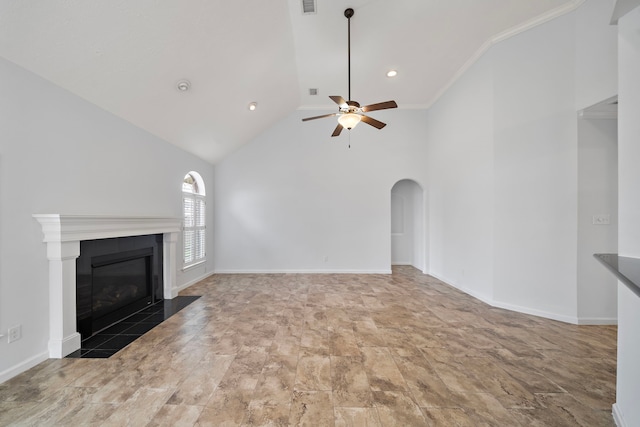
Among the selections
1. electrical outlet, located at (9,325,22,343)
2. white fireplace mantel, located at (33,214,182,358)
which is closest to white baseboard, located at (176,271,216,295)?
white fireplace mantel, located at (33,214,182,358)

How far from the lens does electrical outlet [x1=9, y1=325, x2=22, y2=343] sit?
204cm

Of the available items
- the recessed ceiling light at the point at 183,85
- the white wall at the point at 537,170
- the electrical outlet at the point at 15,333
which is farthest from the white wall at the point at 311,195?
the electrical outlet at the point at 15,333

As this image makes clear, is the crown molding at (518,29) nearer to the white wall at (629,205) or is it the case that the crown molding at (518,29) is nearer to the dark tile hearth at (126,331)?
the white wall at (629,205)

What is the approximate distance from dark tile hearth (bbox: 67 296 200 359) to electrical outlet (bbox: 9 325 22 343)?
18.0 inches

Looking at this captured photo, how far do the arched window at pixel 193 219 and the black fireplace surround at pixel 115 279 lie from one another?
82 cm

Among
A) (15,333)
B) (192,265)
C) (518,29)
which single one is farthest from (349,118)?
(192,265)

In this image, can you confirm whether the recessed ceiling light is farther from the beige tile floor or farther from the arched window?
the beige tile floor

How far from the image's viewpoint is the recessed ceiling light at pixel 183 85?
127 inches

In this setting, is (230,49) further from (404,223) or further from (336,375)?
(404,223)

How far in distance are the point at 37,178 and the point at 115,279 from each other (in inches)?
60.0

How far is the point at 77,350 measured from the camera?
247cm

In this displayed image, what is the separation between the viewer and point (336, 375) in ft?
6.81

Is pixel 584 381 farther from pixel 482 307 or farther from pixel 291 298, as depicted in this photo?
pixel 291 298

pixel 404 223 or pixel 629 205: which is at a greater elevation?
pixel 629 205
